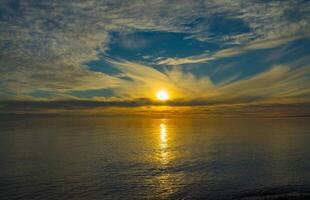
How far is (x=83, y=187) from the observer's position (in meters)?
37.6

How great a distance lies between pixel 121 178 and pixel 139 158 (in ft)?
56.4

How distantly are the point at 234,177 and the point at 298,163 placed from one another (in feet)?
54.9

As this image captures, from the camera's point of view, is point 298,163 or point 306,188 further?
point 298,163

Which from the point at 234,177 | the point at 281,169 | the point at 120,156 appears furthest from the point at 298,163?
the point at 120,156

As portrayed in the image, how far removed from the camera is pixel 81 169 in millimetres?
48438

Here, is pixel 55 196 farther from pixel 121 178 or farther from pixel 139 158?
pixel 139 158

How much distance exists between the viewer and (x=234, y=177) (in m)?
42.5

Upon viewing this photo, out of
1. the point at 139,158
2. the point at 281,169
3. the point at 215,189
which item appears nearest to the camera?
the point at 215,189

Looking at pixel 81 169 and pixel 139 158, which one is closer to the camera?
pixel 81 169

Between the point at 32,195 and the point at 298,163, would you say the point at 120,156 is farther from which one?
the point at 298,163

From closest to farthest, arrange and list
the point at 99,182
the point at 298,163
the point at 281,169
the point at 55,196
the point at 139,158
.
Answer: the point at 55,196
the point at 99,182
the point at 281,169
the point at 298,163
the point at 139,158

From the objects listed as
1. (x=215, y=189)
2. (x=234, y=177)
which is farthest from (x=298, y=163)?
(x=215, y=189)

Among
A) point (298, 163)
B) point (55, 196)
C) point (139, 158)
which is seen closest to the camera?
point (55, 196)

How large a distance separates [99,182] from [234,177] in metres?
19.4
